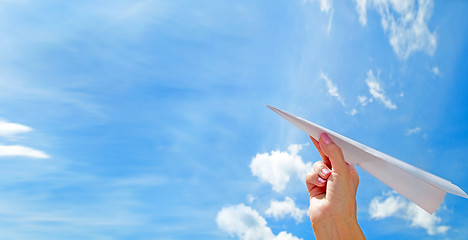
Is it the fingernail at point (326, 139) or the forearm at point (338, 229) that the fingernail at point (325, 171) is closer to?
the fingernail at point (326, 139)

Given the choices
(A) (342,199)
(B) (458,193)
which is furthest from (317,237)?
(B) (458,193)

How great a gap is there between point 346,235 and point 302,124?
114 centimetres

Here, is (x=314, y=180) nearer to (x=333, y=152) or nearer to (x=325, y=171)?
(x=325, y=171)

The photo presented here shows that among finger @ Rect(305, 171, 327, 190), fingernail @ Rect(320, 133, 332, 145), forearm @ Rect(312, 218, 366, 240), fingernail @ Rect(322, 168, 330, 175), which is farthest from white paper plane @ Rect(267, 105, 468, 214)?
forearm @ Rect(312, 218, 366, 240)

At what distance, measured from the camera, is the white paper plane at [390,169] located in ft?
9.94

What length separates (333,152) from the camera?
325 centimetres

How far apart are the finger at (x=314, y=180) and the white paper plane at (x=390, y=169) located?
37 cm

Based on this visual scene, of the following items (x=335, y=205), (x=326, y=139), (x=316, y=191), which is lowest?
(x=335, y=205)

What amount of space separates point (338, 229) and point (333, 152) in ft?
2.43

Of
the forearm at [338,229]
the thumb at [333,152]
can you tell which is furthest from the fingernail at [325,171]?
the forearm at [338,229]

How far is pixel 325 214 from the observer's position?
128 inches

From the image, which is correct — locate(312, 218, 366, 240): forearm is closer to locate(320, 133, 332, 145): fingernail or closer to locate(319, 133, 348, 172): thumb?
locate(319, 133, 348, 172): thumb

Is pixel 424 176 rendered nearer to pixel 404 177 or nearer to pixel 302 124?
pixel 404 177

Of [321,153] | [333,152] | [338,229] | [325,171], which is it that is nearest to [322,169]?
[325,171]
